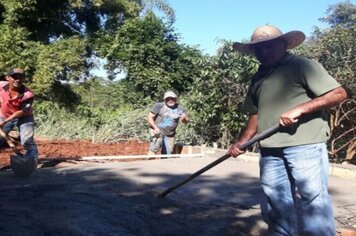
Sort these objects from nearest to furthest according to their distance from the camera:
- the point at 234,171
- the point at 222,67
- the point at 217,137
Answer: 1. the point at 234,171
2. the point at 222,67
3. the point at 217,137

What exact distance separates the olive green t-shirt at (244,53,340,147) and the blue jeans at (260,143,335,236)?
8cm

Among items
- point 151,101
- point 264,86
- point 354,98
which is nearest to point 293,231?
point 264,86

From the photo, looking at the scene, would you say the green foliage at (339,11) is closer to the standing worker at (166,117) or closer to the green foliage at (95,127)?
the green foliage at (95,127)

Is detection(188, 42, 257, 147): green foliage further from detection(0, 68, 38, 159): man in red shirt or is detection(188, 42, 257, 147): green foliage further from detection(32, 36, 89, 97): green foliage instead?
detection(32, 36, 89, 97): green foliage

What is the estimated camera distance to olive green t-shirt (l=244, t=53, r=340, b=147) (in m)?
3.42

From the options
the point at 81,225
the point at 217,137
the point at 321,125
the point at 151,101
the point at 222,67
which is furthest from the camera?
the point at 151,101

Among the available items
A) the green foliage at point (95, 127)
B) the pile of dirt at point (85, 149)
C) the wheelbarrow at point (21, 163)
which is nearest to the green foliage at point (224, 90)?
the pile of dirt at point (85, 149)

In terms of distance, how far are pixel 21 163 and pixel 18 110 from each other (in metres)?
0.76

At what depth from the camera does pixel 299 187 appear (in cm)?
354

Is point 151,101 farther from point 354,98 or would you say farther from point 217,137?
point 354,98

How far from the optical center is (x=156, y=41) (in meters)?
17.3

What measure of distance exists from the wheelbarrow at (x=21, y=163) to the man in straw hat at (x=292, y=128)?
3.94m

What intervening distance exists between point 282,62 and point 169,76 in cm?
1307

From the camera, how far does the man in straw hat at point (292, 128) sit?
3.42 metres
